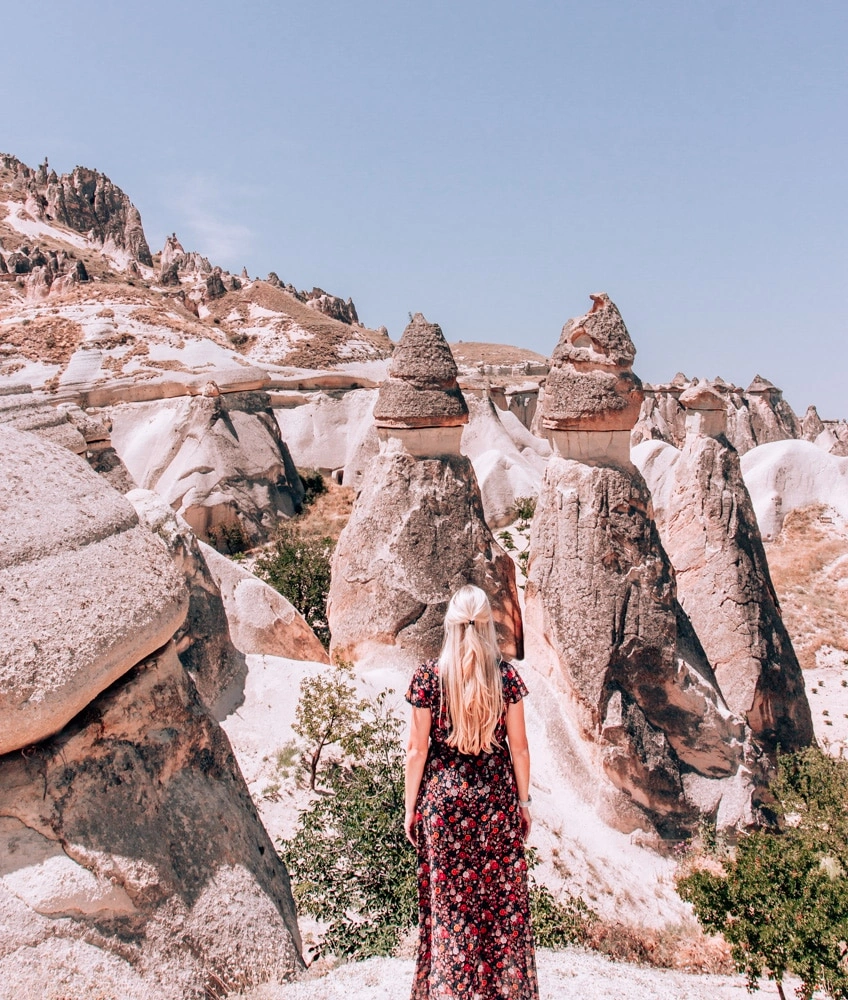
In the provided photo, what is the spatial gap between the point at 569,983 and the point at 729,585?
18.5 feet

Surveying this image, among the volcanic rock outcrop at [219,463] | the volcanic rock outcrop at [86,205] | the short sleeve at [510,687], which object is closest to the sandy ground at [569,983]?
the short sleeve at [510,687]

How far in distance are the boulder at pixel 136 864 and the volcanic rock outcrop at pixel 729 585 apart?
244 inches

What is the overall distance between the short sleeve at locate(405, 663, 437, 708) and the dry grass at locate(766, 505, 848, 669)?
35.5 feet

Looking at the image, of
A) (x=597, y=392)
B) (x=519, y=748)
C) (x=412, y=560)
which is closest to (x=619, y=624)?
(x=597, y=392)

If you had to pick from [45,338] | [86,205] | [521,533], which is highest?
[86,205]

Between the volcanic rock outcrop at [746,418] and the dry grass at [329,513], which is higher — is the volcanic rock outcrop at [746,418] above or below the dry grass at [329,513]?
above

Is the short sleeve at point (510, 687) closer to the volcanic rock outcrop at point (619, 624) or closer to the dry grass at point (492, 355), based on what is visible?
the volcanic rock outcrop at point (619, 624)

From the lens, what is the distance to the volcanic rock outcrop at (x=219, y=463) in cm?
1491

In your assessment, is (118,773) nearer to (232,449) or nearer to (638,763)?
(638,763)

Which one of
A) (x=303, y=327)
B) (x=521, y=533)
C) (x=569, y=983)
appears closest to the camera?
(x=569, y=983)

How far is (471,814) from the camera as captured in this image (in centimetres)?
252

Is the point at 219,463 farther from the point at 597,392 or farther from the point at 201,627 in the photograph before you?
the point at 597,392

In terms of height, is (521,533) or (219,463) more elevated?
(219,463)

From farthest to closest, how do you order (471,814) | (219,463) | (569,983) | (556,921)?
(219,463), (556,921), (569,983), (471,814)
